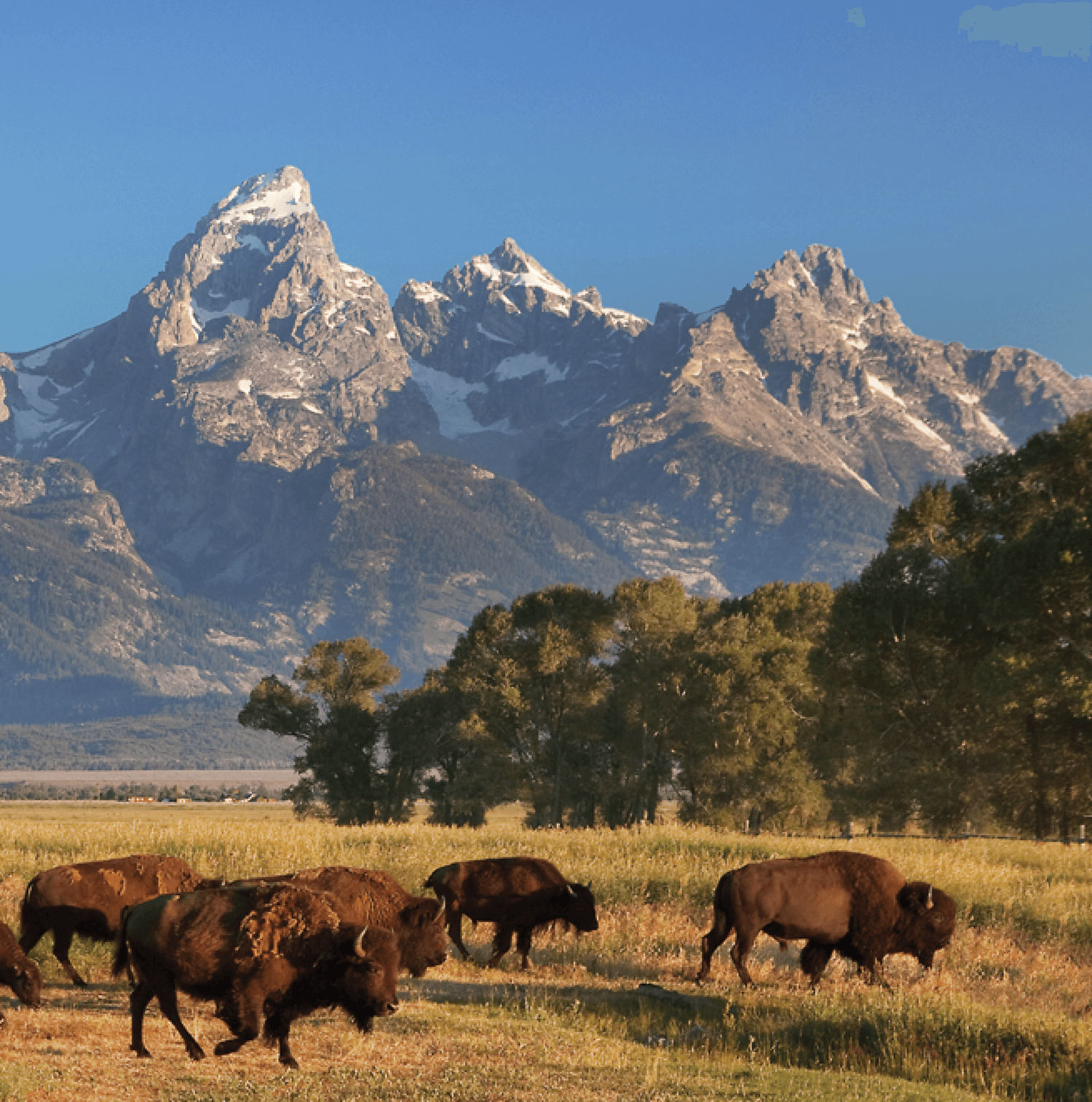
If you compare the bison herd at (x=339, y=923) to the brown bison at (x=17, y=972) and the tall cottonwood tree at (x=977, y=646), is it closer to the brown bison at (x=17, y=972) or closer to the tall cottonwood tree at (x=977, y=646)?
the brown bison at (x=17, y=972)

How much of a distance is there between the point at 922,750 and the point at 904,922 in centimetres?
3870

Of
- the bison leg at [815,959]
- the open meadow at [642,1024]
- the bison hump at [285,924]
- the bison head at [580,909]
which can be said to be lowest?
the open meadow at [642,1024]

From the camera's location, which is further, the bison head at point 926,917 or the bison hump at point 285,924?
the bison head at point 926,917

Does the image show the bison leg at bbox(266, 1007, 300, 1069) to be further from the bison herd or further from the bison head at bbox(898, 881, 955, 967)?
the bison head at bbox(898, 881, 955, 967)

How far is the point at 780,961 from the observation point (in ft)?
67.0

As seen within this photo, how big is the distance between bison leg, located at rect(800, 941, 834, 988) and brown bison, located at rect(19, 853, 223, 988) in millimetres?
8867

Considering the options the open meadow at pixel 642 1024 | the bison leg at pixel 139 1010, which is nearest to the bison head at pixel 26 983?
the open meadow at pixel 642 1024

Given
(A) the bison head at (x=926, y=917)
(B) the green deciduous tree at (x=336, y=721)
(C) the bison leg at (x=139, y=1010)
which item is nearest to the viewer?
(C) the bison leg at (x=139, y=1010)

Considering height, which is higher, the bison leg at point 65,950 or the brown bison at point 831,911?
the brown bison at point 831,911

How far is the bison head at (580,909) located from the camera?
60.2ft

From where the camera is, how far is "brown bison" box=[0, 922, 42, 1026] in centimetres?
1446

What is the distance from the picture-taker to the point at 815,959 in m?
17.2

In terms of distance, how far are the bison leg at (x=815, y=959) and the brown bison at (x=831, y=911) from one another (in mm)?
11

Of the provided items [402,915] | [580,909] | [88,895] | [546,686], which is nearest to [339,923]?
[402,915]
